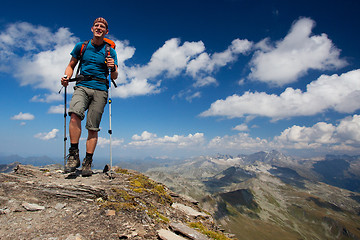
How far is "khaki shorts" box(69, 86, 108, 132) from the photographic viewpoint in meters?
8.14

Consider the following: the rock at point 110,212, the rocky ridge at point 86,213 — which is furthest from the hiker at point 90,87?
the rock at point 110,212

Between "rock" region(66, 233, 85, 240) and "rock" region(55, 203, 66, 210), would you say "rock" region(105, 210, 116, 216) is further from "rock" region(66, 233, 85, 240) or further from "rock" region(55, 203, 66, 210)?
"rock" region(55, 203, 66, 210)

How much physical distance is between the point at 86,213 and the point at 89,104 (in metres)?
4.86

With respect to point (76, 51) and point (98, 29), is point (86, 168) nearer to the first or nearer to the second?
point (76, 51)

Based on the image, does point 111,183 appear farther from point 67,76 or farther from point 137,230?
point 67,76

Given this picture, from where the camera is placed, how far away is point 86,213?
6.45m

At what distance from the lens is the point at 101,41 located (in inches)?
364

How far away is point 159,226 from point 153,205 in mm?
1594

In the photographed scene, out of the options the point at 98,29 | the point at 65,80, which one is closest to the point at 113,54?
the point at 98,29

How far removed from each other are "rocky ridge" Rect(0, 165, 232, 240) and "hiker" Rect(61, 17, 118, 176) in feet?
4.49

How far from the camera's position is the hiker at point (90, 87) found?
8.26 metres

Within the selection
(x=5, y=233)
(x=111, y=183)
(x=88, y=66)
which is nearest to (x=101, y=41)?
(x=88, y=66)

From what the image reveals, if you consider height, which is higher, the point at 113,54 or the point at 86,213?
the point at 113,54

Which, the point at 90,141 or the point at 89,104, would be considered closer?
the point at 90,141
